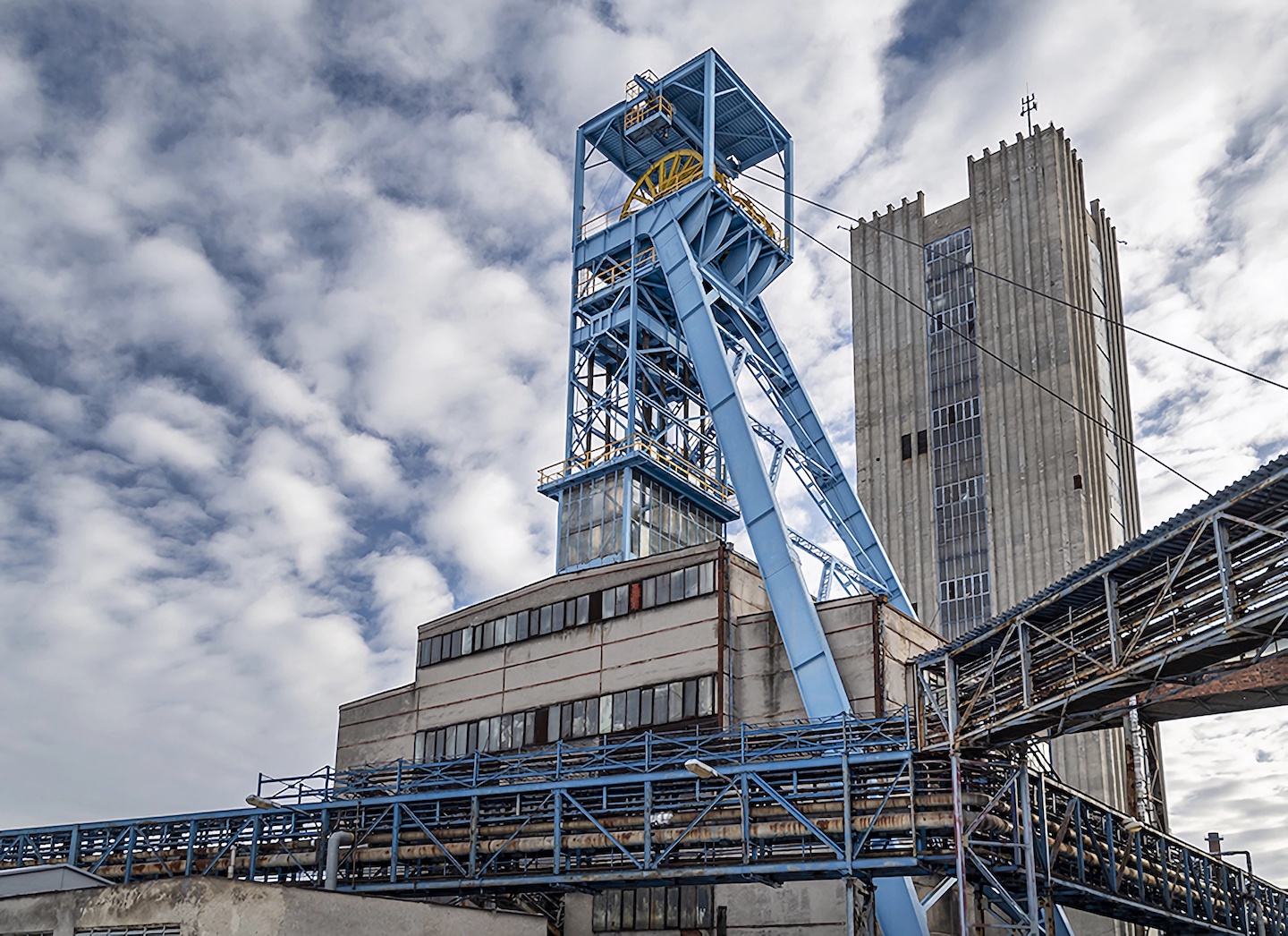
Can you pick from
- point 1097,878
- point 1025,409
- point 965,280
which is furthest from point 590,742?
point 965,280

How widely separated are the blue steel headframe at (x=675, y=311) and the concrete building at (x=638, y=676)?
4141 millimetres

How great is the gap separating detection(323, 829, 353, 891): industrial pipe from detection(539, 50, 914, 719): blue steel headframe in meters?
13.7

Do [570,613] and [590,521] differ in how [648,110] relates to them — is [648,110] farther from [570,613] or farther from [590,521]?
[570,613]

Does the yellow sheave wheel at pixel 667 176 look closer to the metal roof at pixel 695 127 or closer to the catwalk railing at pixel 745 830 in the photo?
the metal roof at pixel 695 127

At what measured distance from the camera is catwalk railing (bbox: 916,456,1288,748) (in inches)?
653

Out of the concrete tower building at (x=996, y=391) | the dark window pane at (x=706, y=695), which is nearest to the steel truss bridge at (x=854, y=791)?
the dark window pane at (x=706, y=695)

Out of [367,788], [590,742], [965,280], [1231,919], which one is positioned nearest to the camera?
[367,788]

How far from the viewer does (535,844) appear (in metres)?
24.2

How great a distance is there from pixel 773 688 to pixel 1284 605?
51.0 ft

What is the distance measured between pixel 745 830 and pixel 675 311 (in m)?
19.1

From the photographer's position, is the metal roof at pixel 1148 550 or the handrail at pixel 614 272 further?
the handrail at pixel 614 272

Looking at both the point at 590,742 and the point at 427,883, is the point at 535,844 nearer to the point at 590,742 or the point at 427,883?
the point at 427,883

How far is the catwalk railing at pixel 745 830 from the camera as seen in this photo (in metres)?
21.0

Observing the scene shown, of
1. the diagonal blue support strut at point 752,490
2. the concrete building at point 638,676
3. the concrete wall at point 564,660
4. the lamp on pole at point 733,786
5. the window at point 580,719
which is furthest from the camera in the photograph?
the concrete wall at point 564,660
